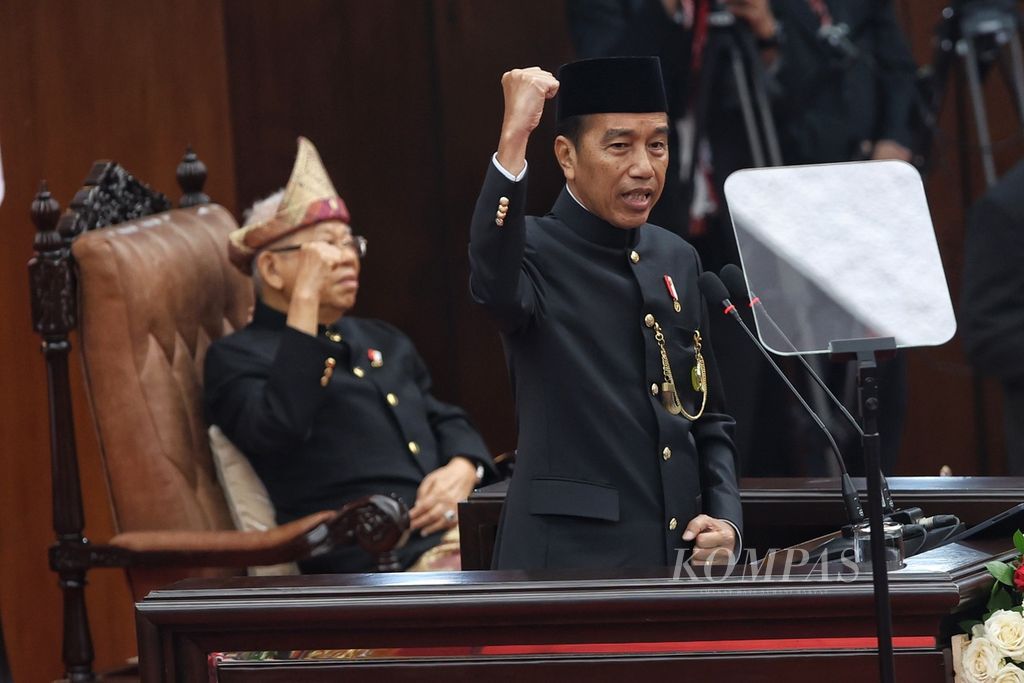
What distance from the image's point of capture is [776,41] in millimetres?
4586

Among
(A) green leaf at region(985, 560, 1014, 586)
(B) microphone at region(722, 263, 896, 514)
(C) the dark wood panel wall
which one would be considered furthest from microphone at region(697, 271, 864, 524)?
(C) the dark wood panel wall

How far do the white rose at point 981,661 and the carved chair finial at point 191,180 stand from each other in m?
2.59

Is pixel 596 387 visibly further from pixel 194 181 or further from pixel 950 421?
pixel 950 421

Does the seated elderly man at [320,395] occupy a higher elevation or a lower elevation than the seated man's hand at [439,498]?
higher

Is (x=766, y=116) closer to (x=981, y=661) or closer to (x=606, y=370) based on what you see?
(x=606, y=370)

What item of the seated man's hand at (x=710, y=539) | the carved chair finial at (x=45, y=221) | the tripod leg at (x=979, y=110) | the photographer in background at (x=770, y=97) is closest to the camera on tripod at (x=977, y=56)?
the tripod leg at (x=979, y=110)

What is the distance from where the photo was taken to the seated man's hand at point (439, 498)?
3564 millimetres

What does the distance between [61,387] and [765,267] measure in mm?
1927

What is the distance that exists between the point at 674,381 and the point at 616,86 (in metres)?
0.41

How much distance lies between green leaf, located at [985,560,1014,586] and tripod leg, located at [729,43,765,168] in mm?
2709

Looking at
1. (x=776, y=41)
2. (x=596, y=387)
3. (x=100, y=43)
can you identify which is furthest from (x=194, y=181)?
(x=596, y=387)

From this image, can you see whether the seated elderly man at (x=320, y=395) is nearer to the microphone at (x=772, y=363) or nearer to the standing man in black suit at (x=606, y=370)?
the standing man in black suit at (x=606, y=370)

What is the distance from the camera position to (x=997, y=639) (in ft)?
5.89

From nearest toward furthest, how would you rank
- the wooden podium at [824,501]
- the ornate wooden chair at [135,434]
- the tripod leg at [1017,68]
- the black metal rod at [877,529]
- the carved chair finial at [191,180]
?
the black metal rod at [877,529] < the wooden podium at [824,501] < the ornate wooden chair at [135,434] < the carved chair finial at [191,180] < the tripod leg at [1017,68]
